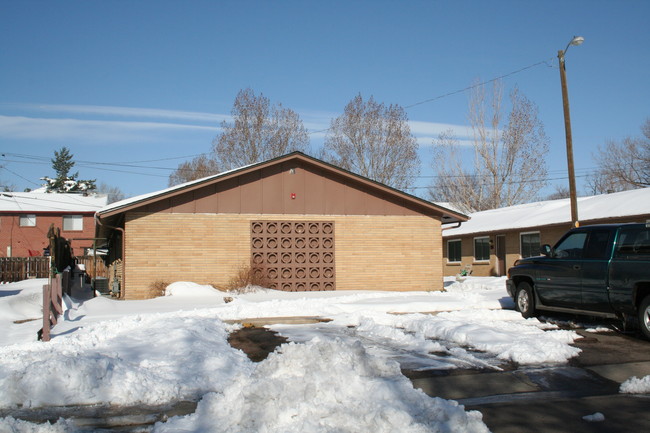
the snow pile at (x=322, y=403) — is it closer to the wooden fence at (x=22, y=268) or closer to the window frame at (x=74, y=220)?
the wooden fence at (x=22, y=268)

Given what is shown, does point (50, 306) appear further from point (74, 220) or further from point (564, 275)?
point (74, 220)

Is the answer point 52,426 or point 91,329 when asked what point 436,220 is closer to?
point 91,329

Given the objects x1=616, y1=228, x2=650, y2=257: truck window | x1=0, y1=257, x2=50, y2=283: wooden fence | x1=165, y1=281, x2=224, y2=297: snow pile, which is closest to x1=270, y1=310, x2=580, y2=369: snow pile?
x1=616, y1=228, x2=650, y2=257: truck window

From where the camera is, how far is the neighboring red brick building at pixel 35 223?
5075 cm

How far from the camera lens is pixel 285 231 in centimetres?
2084

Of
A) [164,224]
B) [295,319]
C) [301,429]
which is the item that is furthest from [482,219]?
[301,429]

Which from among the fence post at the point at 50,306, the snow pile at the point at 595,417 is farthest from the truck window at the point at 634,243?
the fence post at the point at 50,306

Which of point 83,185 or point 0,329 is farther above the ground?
point 83,185

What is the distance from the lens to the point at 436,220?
73.1ft

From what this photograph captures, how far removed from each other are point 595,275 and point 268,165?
39.8 ft

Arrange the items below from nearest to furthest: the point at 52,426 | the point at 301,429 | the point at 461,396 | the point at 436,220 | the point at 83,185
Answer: the point at 301,429 < the point at 52,426 < the point at 461,396 < the point at 436,220 < the point at 83,185

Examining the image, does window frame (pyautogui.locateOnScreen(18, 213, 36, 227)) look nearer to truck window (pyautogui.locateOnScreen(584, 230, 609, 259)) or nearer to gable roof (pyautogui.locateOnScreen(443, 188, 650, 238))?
gable roof (pyautogui.locateOnScreen(443, 188, 650, 238))

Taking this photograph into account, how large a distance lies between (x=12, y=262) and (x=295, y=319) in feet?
95.8

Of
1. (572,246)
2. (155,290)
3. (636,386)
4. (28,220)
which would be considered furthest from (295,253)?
(28,220)
